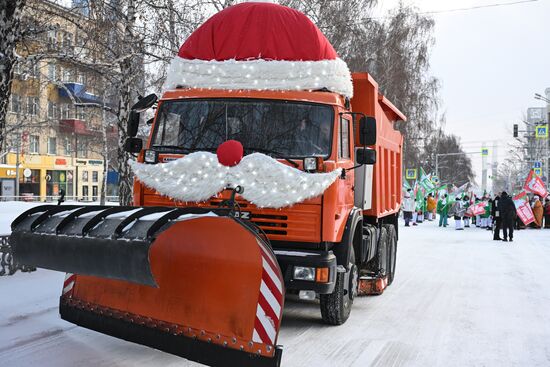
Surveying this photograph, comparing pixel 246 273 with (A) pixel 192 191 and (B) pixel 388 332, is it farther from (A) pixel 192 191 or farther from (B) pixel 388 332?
(B) pixel 388 332

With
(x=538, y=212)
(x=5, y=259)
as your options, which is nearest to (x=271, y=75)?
(x=5, y=259)

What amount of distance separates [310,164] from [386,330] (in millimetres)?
2262

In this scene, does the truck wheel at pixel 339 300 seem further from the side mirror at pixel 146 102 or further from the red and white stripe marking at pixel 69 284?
the side mirror at pixel 146 102

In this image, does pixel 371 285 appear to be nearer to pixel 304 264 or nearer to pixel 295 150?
pixel 304 264

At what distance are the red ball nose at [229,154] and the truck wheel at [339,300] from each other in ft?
5.64

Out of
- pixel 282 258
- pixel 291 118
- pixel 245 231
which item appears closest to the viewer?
pixel 245 231

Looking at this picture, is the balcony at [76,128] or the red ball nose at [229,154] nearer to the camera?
the red ball nose at [229,154]

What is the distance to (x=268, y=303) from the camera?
4352 mm

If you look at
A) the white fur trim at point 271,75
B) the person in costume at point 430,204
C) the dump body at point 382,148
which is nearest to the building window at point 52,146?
the person in costume at point 430,204

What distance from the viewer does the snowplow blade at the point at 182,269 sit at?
4215 mm

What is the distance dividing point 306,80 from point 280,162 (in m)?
1.15

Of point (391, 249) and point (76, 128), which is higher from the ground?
point (76, 128)

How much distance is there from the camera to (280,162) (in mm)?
5812

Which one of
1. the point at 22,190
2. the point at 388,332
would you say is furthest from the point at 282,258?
the point at 22,190
